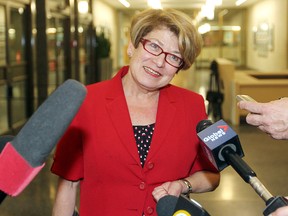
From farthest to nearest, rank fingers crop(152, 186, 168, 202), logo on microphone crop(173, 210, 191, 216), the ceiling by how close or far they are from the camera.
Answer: the ceiling
fingers crop(152, 186, 168, 202)
logo on microphone crop(173, 210, 191, 216)

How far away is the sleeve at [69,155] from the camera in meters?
1.75

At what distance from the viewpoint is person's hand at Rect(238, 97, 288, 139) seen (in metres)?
1.11

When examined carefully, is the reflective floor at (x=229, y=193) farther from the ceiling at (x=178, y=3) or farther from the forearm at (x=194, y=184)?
the ceiling at (x=178, y=3)

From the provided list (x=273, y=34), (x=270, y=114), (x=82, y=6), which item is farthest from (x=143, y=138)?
(x=273, y=34)

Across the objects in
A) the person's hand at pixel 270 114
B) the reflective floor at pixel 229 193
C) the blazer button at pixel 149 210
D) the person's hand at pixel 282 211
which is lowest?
the reflective floor at pixel 229 193

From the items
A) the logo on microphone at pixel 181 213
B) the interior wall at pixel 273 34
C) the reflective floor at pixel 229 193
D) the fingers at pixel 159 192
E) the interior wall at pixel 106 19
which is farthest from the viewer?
the interior wall at pixel 106 19

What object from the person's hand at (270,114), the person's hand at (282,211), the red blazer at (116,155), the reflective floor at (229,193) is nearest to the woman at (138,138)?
the red blazer at (116,155)

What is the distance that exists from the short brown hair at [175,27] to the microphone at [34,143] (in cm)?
103

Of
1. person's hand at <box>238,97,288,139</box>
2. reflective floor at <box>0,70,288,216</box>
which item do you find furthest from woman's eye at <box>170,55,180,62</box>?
reflective floor at <box>0,70,288,216</box>

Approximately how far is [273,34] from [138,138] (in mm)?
18415

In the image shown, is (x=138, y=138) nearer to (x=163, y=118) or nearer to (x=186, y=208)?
(x=163, y=118)

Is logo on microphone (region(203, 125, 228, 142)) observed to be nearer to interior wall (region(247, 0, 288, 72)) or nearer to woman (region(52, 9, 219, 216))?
woman (region(52, 9, 219, 216))

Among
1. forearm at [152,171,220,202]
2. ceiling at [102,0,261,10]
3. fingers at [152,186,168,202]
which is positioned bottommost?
forearm at [152,171,220,202]

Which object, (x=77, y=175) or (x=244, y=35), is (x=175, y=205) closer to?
(x=77, y=175)
